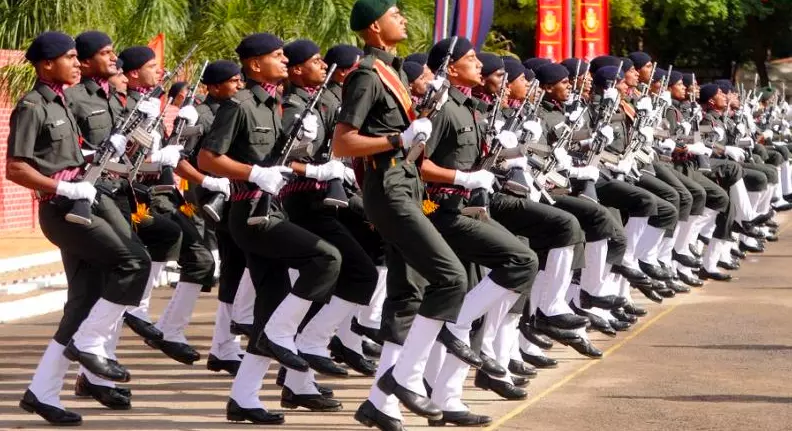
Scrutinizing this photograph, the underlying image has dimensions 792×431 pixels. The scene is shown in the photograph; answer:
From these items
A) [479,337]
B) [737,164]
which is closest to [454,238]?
[479,337]

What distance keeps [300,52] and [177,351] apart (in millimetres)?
2024

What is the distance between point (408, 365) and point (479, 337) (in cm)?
171

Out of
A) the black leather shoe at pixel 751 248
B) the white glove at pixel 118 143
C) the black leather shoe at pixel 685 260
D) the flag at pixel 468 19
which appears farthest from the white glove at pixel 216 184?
the black leather shoe at pixel 751 248

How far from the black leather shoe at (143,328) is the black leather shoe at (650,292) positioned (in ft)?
14.6

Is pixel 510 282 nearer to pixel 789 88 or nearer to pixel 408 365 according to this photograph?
pixel 408 365

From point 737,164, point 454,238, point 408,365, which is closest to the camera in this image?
point 408,365

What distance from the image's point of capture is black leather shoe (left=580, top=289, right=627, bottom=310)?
12.9 meters

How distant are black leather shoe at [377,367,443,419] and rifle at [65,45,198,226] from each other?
Result: 1670mm

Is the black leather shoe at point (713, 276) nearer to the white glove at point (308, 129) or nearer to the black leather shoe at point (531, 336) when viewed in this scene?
the black leather shoe at point (531, 336)

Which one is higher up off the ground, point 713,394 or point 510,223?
point 510,223

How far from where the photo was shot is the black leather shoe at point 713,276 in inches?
712

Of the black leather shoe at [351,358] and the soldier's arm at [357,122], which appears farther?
the black leather shoe at [351,358]

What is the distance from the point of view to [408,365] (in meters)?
8.54

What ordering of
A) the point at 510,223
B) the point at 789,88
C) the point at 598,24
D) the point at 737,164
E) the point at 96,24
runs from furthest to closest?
the point at 789,88
the point at 598,24
the point at 96,24
the point at 737,164
the point at 510,223
